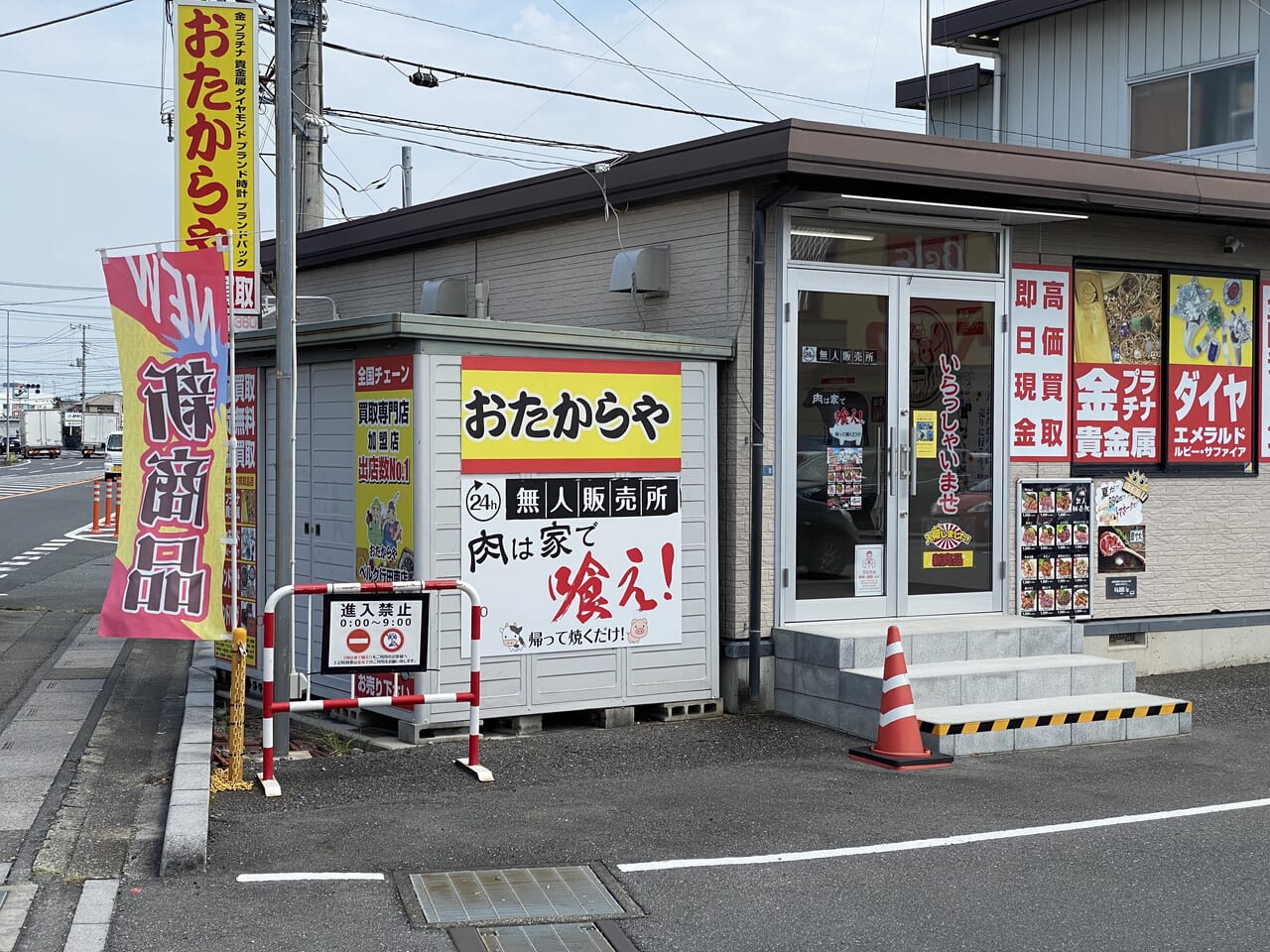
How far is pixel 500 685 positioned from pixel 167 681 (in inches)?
155

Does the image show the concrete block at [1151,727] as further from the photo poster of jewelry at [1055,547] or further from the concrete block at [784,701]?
the concrete block at [784,701]

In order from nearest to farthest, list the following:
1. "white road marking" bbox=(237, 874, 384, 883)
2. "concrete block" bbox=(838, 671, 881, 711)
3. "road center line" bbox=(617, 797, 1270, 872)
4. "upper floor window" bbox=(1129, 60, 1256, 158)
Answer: "white road marking" bbox=(237, 874, 384, 883) < "road center line" bbox=(617, 797, 1270, 872) < "concrete block" bbox=(838, 671, 881, 711) < "upper floor window" bbox=(1129, 60, 1256, 158)

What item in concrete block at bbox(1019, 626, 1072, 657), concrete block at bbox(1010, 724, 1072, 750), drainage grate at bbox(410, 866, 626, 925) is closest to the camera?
drainage grate at bbox(410, 866, 626, 925)

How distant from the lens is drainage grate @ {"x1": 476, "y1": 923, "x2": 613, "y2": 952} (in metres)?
5.59

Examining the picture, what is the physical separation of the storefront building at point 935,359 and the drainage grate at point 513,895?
321 cm

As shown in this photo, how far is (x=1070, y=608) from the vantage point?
12.0m

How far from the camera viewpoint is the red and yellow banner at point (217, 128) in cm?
977

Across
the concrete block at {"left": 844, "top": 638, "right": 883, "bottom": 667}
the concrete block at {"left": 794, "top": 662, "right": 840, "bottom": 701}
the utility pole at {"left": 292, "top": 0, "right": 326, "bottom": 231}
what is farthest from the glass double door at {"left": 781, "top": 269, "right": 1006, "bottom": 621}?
the utility pole at {"left": 292, "top": 0, "right": 326, "bottom": 231}

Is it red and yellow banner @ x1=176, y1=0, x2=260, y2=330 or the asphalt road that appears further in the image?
red and yellow banner @ x1=176, y1=0, x2=260, y2=330

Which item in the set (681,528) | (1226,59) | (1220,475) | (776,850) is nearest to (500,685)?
(681,528)

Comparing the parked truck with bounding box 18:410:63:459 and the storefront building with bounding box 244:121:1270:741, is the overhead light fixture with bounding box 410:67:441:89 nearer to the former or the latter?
the storefront building with bounding box 244:121:1270:741

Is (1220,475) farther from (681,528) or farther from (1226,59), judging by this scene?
(1226,59)

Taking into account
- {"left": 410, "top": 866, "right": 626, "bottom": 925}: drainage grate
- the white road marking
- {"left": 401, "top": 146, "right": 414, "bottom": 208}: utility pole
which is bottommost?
{"left": 410, "top": 866, "right": 626, "bottom": 925}: drainage grate

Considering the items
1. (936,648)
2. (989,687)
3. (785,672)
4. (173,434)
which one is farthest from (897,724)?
(173,434)
